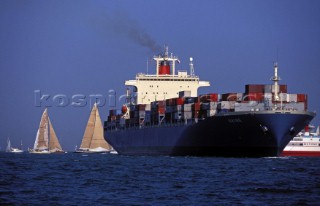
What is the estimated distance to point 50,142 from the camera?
133750mm

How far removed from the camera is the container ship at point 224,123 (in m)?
63.2

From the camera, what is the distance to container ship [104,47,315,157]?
63.2 m

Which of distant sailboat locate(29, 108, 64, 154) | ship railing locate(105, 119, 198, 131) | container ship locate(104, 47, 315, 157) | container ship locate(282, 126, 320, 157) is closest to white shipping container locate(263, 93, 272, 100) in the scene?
container ship locate(104, 47, 315, 157)

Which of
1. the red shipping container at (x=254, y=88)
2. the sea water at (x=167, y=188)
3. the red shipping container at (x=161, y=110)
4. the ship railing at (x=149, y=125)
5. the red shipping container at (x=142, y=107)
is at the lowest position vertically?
the sea water at (x=167, y=188)

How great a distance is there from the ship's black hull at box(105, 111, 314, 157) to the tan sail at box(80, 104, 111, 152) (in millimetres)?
55784

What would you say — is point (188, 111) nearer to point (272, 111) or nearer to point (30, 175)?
point (272, 111)

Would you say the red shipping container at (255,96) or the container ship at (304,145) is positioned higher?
the red shipping container at (255,96)

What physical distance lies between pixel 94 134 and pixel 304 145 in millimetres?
39970

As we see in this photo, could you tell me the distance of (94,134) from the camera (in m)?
132

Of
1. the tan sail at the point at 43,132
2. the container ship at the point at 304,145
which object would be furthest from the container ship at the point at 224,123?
the tan sail at the point at 43,132

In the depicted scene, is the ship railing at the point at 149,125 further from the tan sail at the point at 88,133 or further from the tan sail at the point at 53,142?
the tan sail at the point at 53,142

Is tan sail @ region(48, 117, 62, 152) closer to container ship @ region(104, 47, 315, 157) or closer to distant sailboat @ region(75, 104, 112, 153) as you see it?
distant sailboat @ region(75, 104, 112, 153)

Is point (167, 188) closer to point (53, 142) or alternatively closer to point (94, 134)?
point (94, 134)

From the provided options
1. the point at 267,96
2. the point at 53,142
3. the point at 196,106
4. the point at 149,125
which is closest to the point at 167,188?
the point at 267,96
